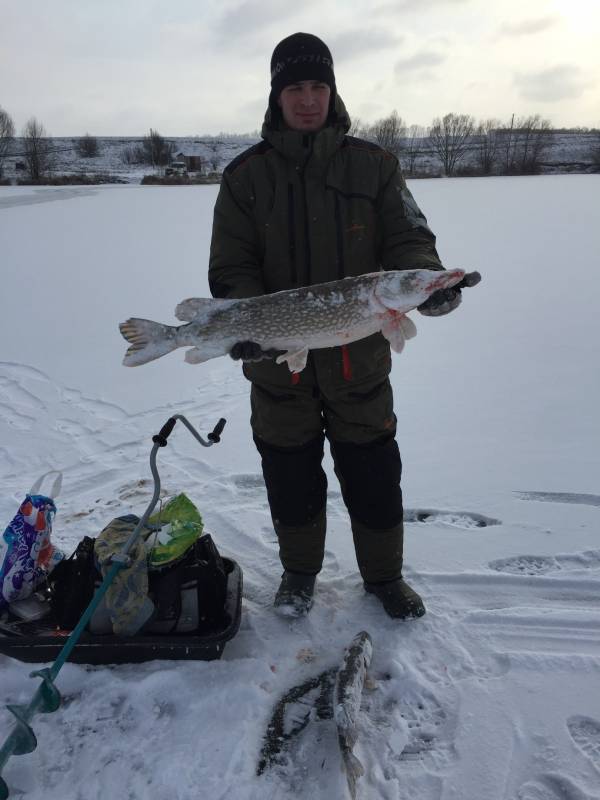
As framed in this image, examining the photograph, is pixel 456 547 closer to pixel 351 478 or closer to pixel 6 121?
pixel 351 478

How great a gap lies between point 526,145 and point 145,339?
5043 centimetres

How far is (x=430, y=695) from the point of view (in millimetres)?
2086

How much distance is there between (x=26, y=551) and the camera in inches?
92.0

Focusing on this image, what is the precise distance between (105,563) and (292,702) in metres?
0.92

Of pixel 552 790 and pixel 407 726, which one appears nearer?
pixel 552 790

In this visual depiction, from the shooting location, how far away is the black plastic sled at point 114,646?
2.14 m

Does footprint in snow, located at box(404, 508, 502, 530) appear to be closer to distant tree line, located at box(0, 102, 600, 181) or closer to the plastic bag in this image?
the plastic bag

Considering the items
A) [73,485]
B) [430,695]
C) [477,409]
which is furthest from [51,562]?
[477,409]

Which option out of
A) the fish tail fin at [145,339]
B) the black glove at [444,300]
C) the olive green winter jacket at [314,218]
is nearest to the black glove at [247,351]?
the olive green winter jacket at [314,218]

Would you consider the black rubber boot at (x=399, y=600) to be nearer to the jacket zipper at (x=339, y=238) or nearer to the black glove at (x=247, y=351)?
the black glove at (x=247, y=351)

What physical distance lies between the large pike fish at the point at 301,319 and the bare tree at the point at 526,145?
40454mm

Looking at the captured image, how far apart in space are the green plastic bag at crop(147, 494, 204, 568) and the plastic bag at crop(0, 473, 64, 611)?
1.53ft

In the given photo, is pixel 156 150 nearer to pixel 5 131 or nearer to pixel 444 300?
pixel 5 131

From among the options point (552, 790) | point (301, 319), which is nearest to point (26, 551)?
point (301, 319)
